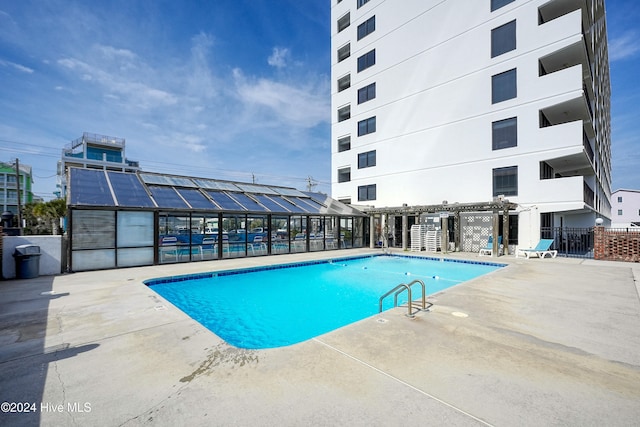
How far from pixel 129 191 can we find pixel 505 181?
20002mm

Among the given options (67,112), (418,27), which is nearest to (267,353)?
(418,27)

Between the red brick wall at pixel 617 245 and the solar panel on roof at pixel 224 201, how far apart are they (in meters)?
17.8

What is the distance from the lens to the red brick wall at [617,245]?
41.7 feet

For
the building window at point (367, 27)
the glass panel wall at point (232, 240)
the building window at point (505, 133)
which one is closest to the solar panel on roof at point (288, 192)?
the glass panel wall at point (232, 240)

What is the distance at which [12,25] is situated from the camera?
39.0 ft

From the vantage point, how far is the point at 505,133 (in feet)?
54.2

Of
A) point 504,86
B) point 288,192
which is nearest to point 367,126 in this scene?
point 288,192

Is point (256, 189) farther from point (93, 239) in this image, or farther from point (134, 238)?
point (93, 239)

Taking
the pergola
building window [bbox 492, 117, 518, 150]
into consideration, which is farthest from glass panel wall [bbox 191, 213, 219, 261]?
building window [bbox 492, 117, 518, 150]

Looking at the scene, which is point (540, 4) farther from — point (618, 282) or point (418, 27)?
point (618, 282)

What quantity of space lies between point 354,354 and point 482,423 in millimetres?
1612

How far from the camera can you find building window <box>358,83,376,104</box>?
24.0 metres

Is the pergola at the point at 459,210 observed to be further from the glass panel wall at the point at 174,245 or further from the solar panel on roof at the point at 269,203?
the glass panel wall at the point at 174,245

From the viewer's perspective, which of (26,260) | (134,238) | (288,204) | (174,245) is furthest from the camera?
(288,204)
